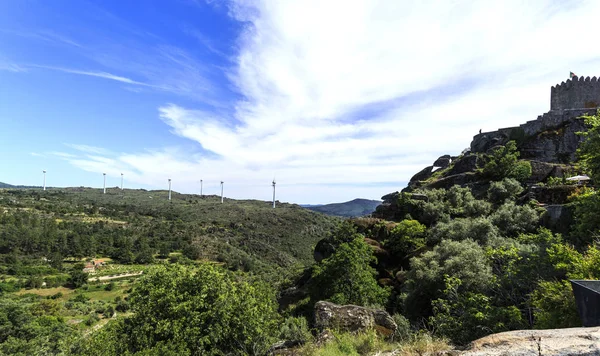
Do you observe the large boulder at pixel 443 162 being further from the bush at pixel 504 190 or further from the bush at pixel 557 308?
the bush at pixel 557 308

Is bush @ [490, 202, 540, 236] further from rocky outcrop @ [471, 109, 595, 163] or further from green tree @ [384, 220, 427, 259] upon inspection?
rocky outcrop @ [471, 109, 595, 163]

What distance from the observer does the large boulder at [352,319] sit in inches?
404

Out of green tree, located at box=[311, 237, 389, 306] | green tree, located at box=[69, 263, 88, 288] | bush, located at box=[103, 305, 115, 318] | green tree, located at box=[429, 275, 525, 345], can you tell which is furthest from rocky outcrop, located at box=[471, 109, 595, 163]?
green tree, located at box=[69, 263, 88, 288]

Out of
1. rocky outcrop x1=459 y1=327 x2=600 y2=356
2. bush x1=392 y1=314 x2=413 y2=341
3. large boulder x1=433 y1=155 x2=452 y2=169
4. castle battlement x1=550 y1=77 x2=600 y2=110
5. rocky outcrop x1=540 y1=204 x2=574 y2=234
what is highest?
castle battlement x1=550 y1=77 x2=600 y2=110

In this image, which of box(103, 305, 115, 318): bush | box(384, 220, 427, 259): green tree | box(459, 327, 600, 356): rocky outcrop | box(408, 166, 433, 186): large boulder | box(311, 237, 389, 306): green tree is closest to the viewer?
box(459, 327, 600, 356): rocky outcrop

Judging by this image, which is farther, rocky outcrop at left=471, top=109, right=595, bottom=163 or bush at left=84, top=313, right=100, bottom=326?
bush at left=84, top=313, right=100, bottom=326

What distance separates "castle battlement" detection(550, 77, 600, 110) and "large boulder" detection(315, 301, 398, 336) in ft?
156

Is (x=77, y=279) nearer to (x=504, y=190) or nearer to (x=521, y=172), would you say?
(x=504, y=190)

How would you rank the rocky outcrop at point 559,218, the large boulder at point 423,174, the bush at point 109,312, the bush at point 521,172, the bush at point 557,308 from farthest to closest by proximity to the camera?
the bush at point 109,312, the large boulder at point 423,174, the bush at point 521,172, the rocky outcrop at point 559,218, the bush at point 557,308

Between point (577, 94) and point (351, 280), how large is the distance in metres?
42.1

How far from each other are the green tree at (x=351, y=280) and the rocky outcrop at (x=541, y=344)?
60.0 ft

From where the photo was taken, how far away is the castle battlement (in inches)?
1559

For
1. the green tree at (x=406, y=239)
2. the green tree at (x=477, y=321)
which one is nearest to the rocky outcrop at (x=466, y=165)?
the green tree at (x=406, y=239)

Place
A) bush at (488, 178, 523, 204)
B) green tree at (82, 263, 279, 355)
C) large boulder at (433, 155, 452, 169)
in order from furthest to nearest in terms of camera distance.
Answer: large boulder at (433, 155, 452, 169) → bush at (488, 178, 523, 204) → green tree at (82, 263, 279, 355)
